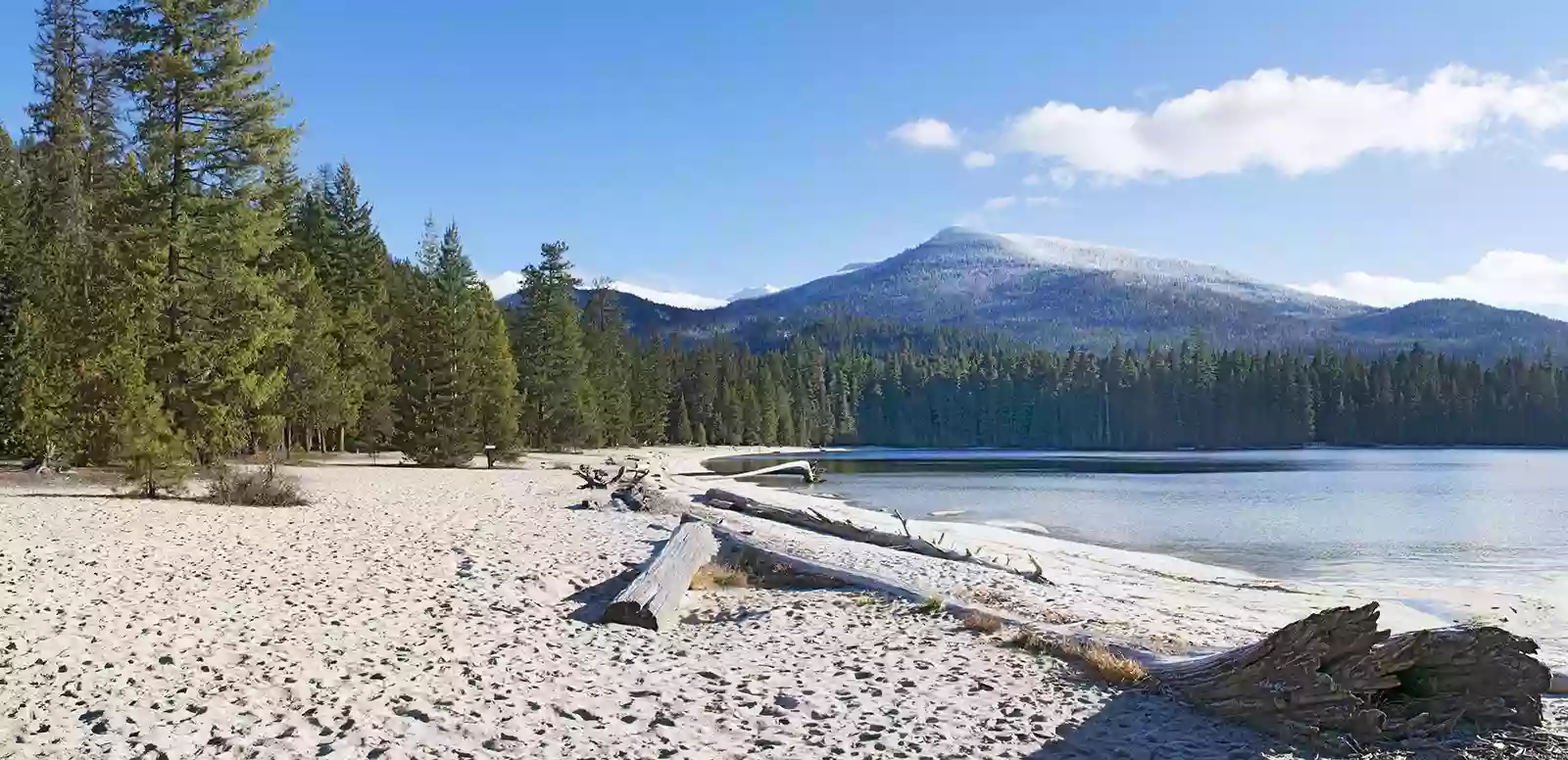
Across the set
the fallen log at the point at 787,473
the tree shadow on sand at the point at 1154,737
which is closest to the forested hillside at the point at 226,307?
the fallen log at the point at 787,473

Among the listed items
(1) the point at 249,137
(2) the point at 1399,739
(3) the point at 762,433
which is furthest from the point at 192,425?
(3) the point at 762,433

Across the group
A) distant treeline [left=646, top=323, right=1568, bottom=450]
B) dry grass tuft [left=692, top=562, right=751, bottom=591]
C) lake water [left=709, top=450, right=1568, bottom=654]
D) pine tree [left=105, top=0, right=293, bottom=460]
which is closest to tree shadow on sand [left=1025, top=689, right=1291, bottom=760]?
dry grass tuft [left=692, top=562, right=751, bottom=591]

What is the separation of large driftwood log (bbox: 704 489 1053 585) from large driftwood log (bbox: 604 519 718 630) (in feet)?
19.2

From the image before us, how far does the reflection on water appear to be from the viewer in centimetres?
2445

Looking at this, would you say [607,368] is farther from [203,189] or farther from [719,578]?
[719,578]

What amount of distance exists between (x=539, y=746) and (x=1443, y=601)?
17454 millimetres

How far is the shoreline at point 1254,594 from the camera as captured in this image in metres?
14.8

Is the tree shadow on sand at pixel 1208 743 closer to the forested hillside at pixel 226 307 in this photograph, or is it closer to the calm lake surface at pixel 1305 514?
the calm lake surface at pixel 1305 514

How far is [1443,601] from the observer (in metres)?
18.0

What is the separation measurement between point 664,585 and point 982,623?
12.6 feet

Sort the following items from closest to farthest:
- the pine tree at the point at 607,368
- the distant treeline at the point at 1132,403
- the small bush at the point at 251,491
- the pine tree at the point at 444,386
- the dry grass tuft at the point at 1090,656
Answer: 1. the dry grass tuft at the point at 1090,656
2. the small bush at the point at 251,491
3. the pine tree at the point at 444,386
4. the pine tree at the point at 607,368
5. the distant treeline at the point at 1132,403

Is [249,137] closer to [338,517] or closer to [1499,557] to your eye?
[338,517]

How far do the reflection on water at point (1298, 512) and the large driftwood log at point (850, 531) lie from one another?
7755mm

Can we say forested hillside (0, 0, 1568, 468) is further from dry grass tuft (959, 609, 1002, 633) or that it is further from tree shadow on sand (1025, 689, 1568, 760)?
tree shadow on sand (1025, 689, 1568, 760)
